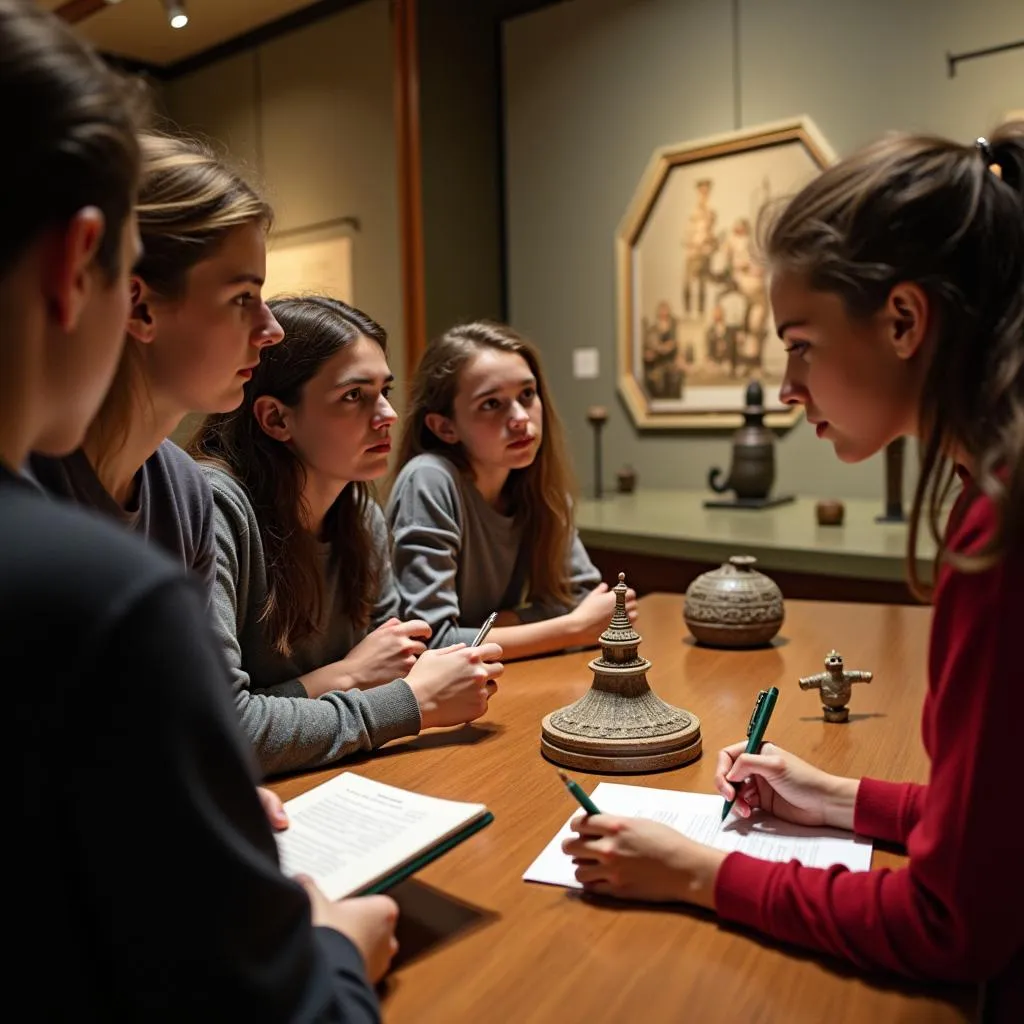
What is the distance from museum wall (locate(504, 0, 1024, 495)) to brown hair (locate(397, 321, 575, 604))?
61.3 inches

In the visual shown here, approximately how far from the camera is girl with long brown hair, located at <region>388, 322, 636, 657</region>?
6.08ft

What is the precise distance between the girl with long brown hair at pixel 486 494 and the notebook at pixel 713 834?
0.72 m

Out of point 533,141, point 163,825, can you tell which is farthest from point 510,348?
point 533,141

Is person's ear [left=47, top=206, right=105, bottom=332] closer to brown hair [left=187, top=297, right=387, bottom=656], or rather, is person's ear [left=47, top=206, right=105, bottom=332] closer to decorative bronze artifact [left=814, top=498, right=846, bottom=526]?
brown hair [left=187, top=297, right=387, bottom=656]

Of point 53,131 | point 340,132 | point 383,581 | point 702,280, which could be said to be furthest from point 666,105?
point 53,131

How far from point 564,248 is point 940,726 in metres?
3.39

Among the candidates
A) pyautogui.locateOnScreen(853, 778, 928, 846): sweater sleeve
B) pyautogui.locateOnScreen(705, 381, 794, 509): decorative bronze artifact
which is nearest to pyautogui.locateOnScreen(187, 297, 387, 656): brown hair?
pyautogui.locateOnScreen(853, 778, 928, 846): sweater sleeve

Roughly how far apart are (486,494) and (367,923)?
1.35 meters

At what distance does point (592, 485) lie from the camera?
12.9 ft

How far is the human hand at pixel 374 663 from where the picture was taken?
4.57 feet

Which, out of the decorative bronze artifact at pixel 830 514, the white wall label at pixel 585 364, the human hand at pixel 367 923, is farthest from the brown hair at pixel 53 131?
the white wall label at pixel 585 364

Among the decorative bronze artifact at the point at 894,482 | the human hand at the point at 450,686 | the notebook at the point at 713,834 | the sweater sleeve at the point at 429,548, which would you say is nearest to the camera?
the notebook at the point at 713,834

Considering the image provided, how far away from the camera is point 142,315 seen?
111 centimetres

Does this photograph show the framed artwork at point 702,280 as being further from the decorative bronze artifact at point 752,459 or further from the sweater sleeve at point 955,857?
the sweater sleeve at point 955,857
